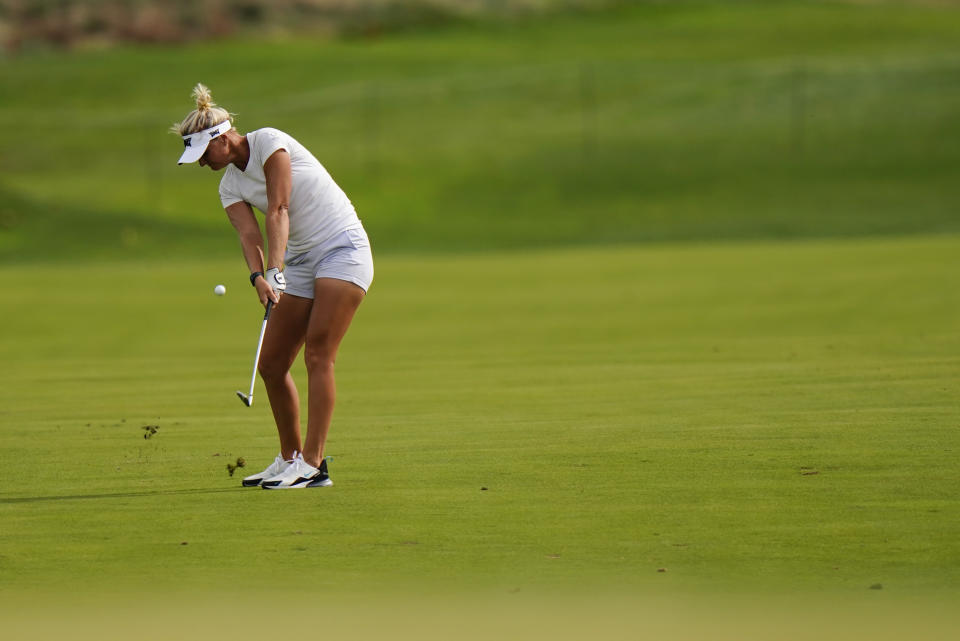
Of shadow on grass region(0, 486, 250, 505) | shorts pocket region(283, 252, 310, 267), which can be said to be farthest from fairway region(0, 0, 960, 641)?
shorts pocket region(283, 252, 310, 267)

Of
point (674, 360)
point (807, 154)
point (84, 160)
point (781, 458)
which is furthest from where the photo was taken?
point (84, 160)

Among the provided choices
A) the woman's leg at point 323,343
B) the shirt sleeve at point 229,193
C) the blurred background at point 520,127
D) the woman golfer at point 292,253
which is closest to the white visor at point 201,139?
the woman golfer at point 292,253

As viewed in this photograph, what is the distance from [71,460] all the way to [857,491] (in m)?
4.54

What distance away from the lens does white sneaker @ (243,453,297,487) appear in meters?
8.49

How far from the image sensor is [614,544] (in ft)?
22.6

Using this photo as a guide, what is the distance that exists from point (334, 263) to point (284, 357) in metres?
0.62

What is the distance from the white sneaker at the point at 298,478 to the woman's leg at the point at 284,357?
24cm

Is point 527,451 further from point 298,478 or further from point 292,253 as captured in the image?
point 292,253

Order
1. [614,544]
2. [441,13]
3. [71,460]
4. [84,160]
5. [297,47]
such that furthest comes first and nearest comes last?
1. [441,13]
2. [297,47]
3. [84,160]
4. [71,460]
5. [614,544]

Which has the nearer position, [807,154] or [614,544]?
[614,544]

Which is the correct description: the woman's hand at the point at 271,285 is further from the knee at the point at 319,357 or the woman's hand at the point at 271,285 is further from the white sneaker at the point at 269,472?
the white sneaker at the point at 269,472

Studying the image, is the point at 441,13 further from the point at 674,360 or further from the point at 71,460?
the point at 71,460

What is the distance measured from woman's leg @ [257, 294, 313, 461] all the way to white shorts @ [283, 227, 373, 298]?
0.27 feet

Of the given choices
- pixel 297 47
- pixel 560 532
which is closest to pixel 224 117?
pixel 560 532
